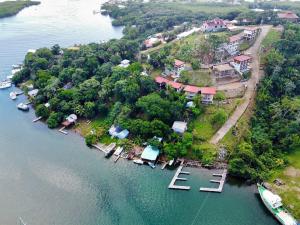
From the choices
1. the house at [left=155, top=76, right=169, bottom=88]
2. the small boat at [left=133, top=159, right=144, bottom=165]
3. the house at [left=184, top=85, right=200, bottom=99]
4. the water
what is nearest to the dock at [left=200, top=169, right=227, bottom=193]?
the water

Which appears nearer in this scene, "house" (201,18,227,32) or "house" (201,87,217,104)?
"house" (201,87,217,104)

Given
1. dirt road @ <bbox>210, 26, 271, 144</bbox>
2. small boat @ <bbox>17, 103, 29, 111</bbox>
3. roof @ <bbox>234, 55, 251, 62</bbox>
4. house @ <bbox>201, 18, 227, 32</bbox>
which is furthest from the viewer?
house @ <bbox>201, 18, 227, 32</bbox>

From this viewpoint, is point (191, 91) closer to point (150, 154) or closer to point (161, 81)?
Result: point (161, 81)

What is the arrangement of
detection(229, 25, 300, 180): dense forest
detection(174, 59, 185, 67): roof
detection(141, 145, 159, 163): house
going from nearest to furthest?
detection(229, 25, 300, 180): dense forest → detection(141, 145, 159, 163): house → detection(174, 59, 185, 67): roof

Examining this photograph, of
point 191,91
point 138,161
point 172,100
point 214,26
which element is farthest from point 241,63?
point 138,161

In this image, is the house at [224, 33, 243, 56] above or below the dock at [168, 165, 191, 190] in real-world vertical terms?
above

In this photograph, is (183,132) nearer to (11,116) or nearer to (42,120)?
(42,120)

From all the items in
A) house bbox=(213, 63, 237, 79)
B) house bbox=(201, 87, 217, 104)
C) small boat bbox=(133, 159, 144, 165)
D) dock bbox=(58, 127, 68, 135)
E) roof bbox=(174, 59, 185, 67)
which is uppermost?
roof bbox=(174, 59, 185, 67)

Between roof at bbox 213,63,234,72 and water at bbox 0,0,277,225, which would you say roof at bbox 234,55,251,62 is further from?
water at bbox 0,0,277,225

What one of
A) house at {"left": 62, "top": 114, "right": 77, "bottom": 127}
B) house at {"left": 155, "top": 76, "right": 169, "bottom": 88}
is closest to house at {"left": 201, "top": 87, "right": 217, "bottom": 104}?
house at {"left": 155, "top": 76, "right": 169, "bottom": 88}
